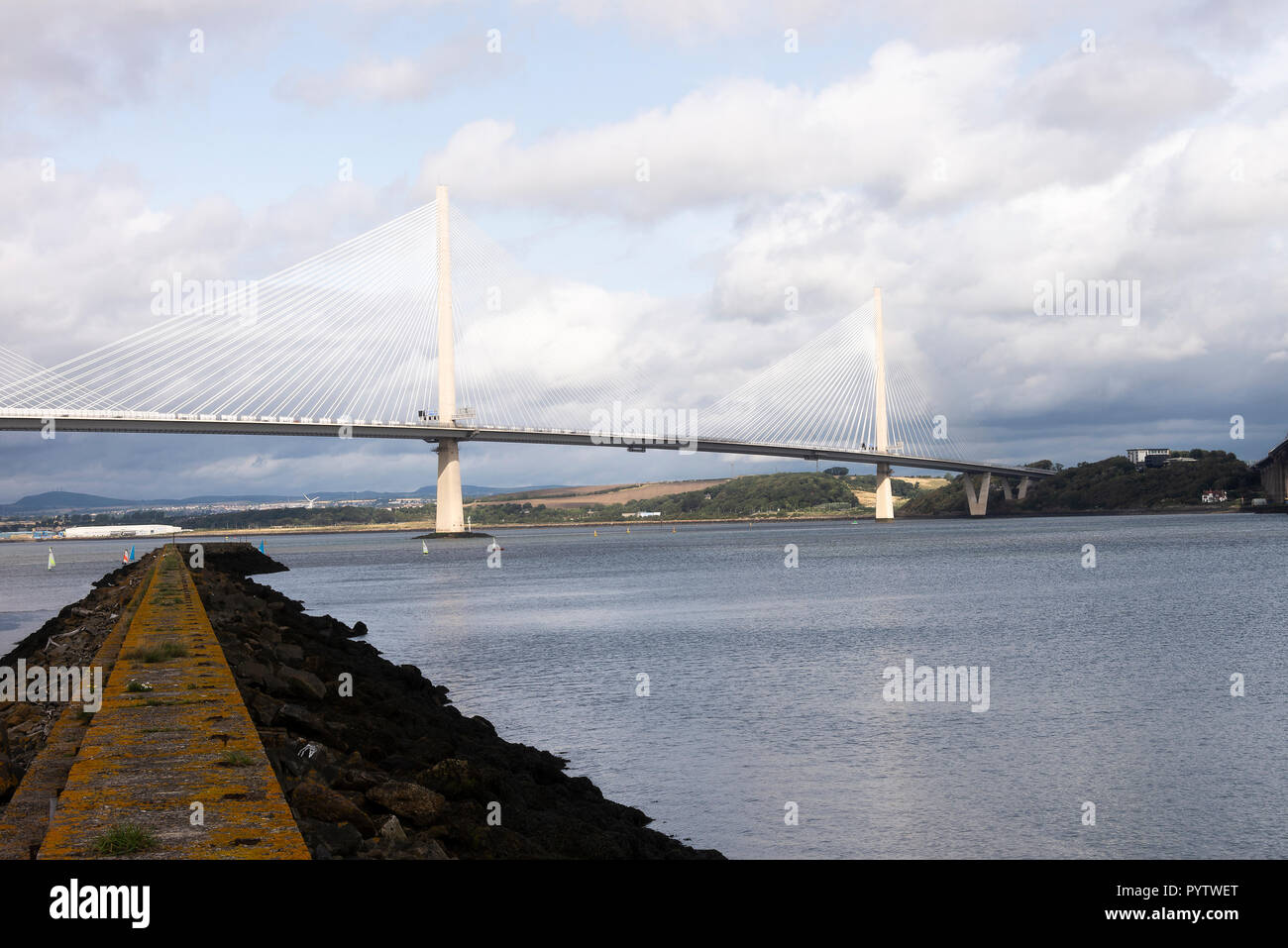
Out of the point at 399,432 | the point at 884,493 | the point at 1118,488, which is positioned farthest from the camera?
the point at 1118,488

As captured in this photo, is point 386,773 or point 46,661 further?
point 46,661

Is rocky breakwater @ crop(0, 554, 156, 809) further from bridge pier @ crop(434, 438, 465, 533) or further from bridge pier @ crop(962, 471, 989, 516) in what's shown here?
bridge pier @ crop(962, 471, 989, 516)

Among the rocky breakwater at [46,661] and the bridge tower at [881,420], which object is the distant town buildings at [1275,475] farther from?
the rocky breakwater at [46,661]

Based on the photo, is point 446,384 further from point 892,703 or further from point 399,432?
point 892,703

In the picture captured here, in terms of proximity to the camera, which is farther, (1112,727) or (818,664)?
(818,664)

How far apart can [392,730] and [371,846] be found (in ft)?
23.4

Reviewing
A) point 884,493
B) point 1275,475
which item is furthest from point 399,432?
point 1275,475

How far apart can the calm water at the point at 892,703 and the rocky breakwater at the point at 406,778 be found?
112cm

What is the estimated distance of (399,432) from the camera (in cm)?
8800

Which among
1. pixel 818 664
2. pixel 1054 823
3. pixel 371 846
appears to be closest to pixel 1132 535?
pixel 818 664

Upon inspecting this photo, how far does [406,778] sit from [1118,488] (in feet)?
598

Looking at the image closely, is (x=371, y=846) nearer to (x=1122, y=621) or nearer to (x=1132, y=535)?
(x=1122, y=621)

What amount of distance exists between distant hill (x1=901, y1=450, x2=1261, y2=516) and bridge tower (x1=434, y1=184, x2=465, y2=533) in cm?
10178
